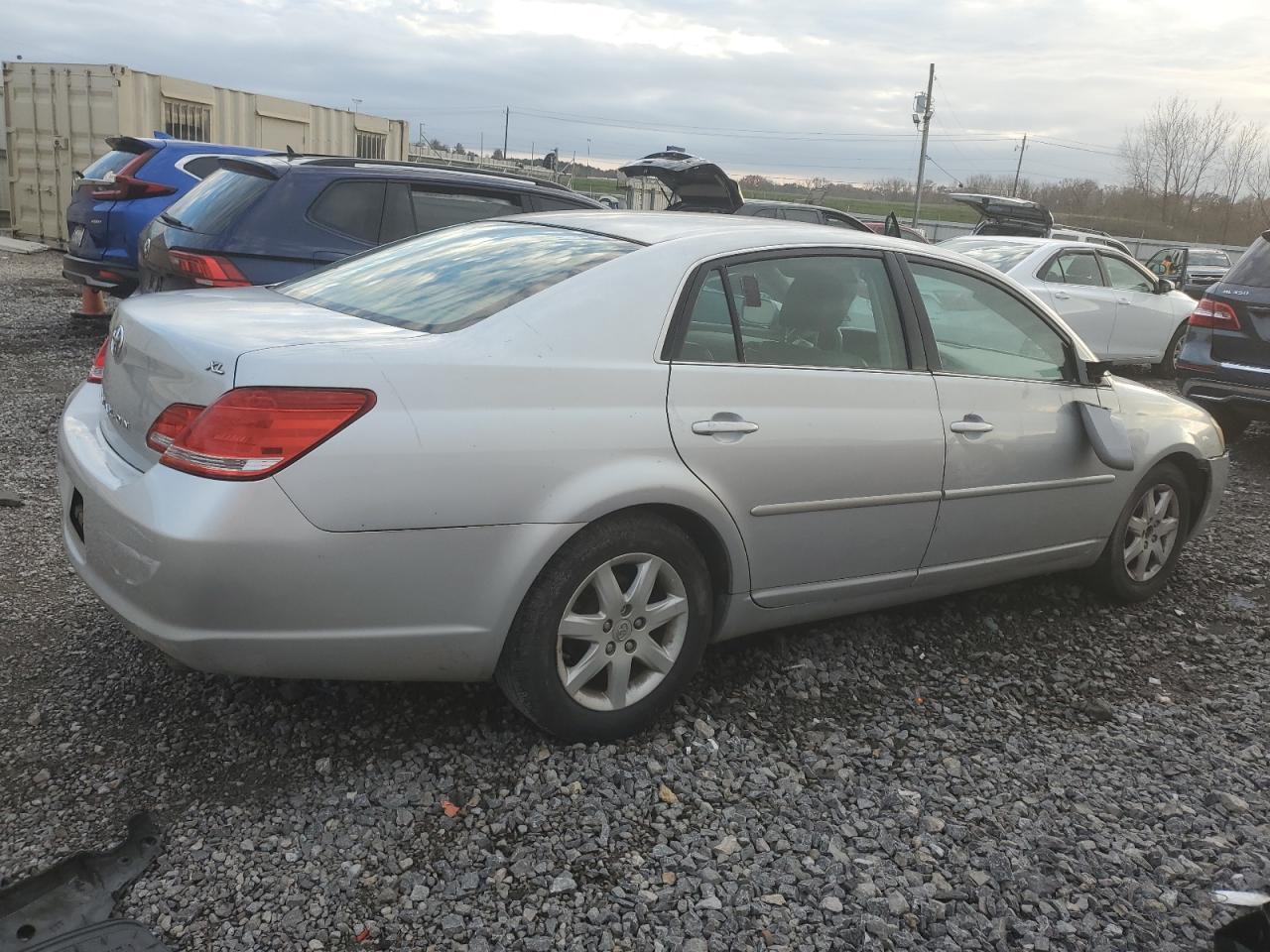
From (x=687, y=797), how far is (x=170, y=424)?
1649 millimetres

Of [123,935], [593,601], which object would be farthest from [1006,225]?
[123,935]

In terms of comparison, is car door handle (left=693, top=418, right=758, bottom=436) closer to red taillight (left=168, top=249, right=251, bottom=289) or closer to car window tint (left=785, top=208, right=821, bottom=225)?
red taillight (left=168, top=249, right=251, bottom=289)

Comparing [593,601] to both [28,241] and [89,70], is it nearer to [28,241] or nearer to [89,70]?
[89,70]

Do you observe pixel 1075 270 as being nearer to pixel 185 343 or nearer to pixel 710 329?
pixel 710 329

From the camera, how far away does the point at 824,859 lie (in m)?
2.68

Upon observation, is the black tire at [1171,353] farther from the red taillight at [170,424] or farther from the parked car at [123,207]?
the red taillight at [170,424]

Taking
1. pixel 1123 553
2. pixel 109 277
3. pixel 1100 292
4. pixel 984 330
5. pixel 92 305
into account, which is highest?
pixel 984 330

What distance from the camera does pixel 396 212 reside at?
6.53 metres

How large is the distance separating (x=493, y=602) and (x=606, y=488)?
0.42 metres

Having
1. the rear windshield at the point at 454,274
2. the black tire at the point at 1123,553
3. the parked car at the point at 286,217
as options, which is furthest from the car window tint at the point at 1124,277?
the rear windshield at the point at 454,274

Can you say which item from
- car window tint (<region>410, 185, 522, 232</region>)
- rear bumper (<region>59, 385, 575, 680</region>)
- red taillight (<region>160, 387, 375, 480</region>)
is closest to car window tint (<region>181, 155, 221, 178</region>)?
car window tint (<region>410, 185, 522, 232</region>)

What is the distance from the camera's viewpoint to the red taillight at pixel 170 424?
2.60 metres

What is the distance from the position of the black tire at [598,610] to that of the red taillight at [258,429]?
693 millimetres

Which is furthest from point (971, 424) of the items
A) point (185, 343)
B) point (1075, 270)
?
point (1075, 270)
